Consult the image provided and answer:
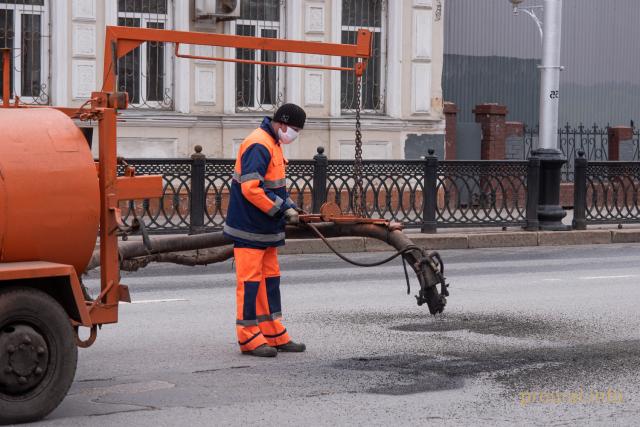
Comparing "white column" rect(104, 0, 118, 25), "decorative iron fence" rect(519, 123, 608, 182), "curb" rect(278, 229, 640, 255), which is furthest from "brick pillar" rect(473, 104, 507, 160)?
"white column" rect(104, 0, 118, 25)

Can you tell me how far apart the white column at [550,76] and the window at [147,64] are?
6088mm

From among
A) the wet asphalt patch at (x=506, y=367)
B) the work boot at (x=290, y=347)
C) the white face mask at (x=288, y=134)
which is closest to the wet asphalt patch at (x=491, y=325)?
the wet asphalt patch at (x=506, y=367)

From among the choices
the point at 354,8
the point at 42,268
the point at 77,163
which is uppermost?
the point at 354,8

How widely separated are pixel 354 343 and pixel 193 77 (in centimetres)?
1200

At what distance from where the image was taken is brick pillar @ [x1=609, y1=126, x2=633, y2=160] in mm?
26359

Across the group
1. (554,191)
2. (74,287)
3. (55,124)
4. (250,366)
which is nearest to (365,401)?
(250,366)

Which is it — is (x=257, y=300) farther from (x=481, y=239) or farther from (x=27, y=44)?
(x=27, y=44)

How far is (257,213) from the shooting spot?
8883 millimetres

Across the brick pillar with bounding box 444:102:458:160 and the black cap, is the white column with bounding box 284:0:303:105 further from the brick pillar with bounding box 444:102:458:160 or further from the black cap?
the black cap

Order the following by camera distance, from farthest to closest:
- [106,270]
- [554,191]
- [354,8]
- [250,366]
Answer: [354,8], [554,191], [250,366], [106,270]

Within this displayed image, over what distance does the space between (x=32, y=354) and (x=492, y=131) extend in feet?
61.0

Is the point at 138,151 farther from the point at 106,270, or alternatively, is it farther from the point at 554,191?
the point at 106,270

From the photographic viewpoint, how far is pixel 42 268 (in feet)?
22.0

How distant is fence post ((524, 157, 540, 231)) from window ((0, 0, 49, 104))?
7689mm
